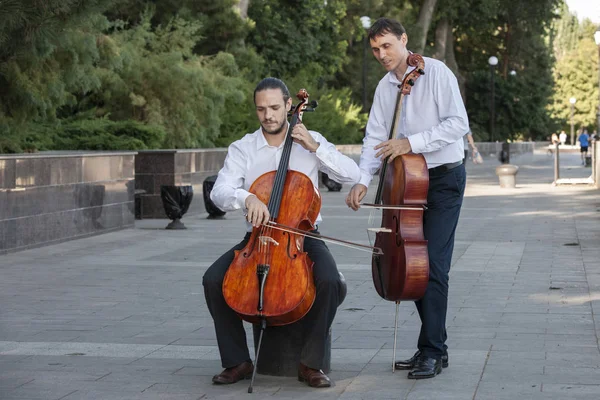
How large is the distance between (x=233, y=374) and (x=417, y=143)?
1471mm

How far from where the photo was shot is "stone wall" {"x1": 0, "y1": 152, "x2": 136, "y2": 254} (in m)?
12.6

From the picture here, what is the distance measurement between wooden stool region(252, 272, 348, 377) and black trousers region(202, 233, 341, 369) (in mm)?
81

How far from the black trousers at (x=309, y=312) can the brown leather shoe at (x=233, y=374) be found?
0.09 feet

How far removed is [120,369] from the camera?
20.4 ft

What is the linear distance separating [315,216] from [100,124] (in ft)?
48.6

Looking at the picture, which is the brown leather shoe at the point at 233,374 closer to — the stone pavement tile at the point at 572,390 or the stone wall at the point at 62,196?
the stone pavement tile at the point at 572,390

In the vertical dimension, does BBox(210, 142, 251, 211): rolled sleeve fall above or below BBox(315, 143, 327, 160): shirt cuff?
below

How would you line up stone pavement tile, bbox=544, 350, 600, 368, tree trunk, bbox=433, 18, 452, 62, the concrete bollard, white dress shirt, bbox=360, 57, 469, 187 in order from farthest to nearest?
1. tree trunk, bbox=433, 18, 452, 62
2. the concrete bollard
3. stone pavement tile, bbox=544, 350, 600, 368
4. white dress shirt, bbox=360, 57, 469, 187

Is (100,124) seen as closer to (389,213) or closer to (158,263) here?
(158,263)

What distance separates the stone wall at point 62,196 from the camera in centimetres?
1257

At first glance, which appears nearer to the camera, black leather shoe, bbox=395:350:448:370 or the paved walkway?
the paved walkway

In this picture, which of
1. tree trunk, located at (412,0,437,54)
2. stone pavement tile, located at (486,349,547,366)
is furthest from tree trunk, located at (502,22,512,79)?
stone pavement tile, located at (486,349,547,366)

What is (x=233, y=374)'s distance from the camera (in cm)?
578

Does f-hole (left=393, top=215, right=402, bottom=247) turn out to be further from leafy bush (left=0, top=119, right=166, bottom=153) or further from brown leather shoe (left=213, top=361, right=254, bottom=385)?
leafy bush (left=0, top=119, right=166, bottom=153)
